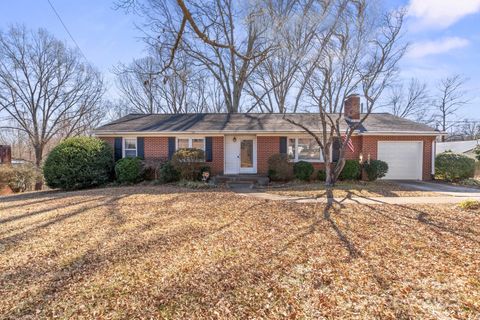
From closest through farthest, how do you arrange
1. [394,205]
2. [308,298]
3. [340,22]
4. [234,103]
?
[308,298] → [394,205] → [340,22] → [234,103]

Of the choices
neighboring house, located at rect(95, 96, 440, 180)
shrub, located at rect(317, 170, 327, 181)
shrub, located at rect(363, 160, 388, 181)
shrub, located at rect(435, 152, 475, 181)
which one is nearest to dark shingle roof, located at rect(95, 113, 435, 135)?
neighboring house, located at rect(95, 96, 440, 180)

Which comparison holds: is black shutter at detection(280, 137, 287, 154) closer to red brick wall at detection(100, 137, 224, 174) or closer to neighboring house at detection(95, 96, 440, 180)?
neighboring house at detection(95, 96, 440, 180)

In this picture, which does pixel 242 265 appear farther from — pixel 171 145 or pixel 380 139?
pixel 380 139

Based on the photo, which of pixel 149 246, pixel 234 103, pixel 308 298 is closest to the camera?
pixel 308 298

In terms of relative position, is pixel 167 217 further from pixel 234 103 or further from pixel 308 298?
pixel 234 103

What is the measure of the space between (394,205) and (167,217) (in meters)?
6.01

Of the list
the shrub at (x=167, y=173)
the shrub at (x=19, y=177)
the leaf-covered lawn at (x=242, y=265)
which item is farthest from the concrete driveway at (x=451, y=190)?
the shrub at (x=19, y=177)

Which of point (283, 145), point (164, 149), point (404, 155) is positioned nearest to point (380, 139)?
point (404, 155)

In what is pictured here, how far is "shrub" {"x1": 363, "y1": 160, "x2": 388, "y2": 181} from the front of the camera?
1131 centimetres

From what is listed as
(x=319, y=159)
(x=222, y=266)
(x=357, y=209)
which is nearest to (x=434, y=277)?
(x=222, y=266)

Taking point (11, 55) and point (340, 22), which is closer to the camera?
point (340, 22)

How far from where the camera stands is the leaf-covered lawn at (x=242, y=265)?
2.44 m

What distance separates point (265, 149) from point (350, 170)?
4149 mm

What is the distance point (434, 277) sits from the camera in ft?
9.73
